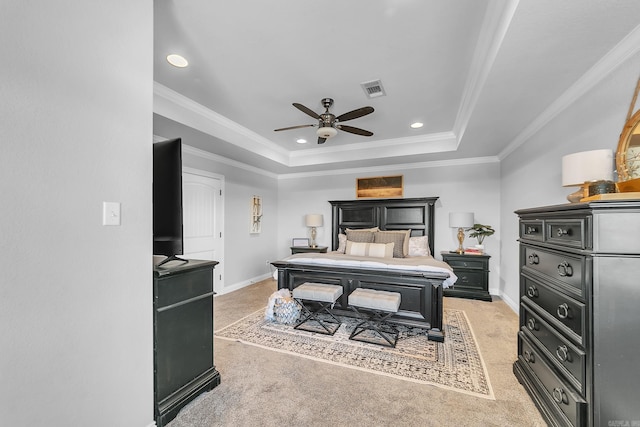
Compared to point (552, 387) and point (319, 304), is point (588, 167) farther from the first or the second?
point (319, 304)

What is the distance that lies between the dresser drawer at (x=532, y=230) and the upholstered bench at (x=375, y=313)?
1.29 metres

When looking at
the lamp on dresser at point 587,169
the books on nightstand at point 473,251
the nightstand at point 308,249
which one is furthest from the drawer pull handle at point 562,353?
the nightstand at point 308,249

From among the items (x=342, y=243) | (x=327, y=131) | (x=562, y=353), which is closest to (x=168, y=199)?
(x=327, y=131)

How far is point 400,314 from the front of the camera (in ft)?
9.80

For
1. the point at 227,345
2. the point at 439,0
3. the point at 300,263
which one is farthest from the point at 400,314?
the point at 439,0

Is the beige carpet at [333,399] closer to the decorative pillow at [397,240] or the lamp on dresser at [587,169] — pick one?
the lamp on dresser at [587,169]

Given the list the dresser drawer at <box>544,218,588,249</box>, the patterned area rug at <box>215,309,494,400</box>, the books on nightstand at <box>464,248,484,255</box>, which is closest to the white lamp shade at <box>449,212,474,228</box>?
the books on nightstand at <box>464,248,484,255</box>

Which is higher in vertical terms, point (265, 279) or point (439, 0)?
point (439, 0)

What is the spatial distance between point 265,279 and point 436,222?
375cm

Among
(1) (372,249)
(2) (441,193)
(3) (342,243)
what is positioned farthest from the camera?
(2) (441,193)

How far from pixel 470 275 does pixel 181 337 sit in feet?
14.3

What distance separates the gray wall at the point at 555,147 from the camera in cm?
189

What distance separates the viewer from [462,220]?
174 inches

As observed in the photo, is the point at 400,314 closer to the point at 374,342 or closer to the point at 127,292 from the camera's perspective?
the point at 374,342
